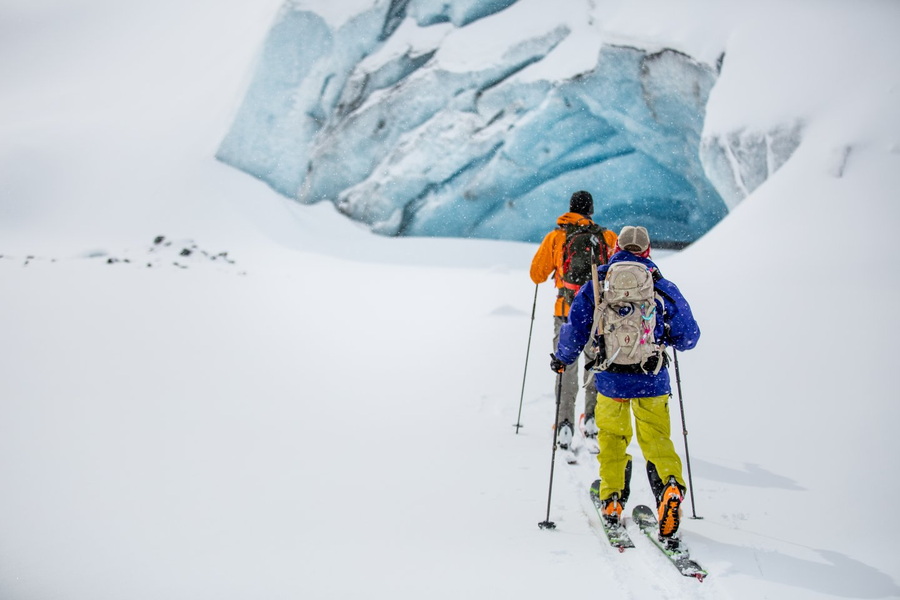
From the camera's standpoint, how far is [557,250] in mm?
4266

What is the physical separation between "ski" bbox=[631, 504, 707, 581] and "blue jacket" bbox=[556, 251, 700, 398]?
26.5 inches

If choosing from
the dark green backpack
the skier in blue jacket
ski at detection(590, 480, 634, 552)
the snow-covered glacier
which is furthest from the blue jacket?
the snow-covered glacier

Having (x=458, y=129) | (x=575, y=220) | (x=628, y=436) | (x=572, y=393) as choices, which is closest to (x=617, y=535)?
(x=628, y=436)

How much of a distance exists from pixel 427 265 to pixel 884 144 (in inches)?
383

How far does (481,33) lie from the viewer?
56.9ft

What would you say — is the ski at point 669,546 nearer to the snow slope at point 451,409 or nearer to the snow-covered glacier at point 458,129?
the snow slope at point 451,409

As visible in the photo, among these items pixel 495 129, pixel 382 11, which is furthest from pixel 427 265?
pixel 382 11

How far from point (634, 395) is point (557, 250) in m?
1.66

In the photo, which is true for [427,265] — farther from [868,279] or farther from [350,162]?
[868,279]

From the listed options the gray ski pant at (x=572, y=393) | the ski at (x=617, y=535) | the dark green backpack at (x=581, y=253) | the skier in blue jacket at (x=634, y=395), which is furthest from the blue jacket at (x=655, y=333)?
the gray ski pant at (x=572, y=393)

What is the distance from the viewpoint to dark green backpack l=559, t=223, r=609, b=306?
13.4 feet

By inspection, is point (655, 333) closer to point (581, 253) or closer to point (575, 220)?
point (581, 253)

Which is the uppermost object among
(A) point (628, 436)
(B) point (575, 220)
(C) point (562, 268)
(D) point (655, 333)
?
(B) point (575, 220)

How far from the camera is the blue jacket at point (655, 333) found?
2.85m
